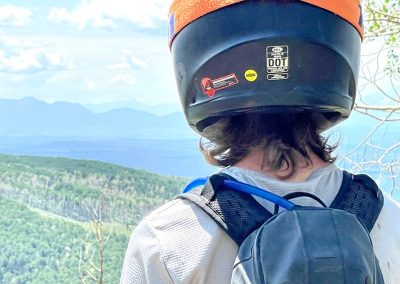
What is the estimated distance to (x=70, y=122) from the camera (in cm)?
1251

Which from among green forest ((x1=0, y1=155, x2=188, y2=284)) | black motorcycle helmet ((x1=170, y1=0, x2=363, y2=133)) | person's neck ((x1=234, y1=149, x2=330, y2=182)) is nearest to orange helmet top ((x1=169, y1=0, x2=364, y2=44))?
black motorcycle helmet ((x1=170, y1=0, x2=363, y2=133))

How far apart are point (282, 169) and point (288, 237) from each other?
0.81 feet

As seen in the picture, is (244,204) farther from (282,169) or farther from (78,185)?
(78,185)

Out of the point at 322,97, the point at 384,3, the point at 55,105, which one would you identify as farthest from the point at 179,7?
the point at 55,105

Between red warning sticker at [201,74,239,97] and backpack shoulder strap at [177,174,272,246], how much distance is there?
0.20 m

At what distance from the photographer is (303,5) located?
1500 mm

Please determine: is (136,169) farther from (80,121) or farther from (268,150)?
(268,150)

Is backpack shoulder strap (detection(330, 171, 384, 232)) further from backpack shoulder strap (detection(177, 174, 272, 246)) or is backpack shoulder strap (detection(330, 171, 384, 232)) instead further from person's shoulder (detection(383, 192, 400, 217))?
backpack shoulder strap (detection(177, 174, 272, 246))

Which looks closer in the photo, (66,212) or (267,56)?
(267,56)

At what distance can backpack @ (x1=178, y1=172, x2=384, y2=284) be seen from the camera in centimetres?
118

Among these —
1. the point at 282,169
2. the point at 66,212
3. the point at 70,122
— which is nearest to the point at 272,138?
the point at 282,169

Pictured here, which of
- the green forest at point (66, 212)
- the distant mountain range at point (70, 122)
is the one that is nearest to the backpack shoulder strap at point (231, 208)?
the green forest at point (66, 212)

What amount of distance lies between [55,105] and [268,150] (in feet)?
44.4

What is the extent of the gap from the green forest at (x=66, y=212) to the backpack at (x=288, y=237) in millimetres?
3089
